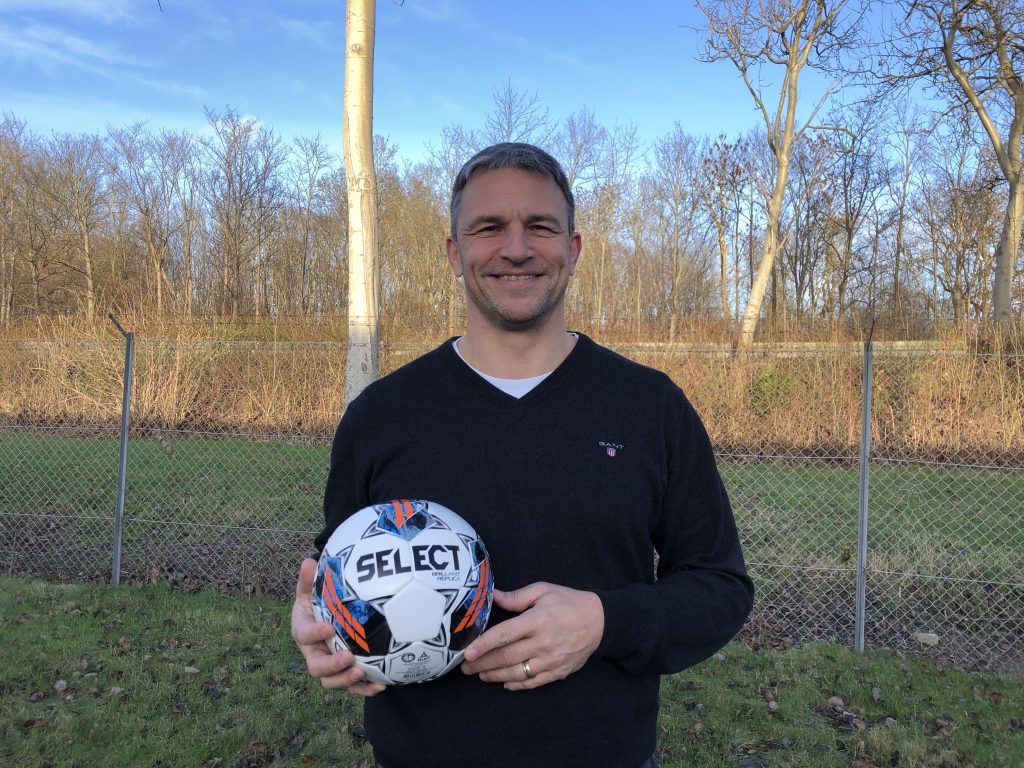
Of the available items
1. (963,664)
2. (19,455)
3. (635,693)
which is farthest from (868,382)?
(19,455)

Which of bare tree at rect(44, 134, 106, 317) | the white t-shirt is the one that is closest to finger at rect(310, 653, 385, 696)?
the white t-shirt

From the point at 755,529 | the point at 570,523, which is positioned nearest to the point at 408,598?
the point at 570,523

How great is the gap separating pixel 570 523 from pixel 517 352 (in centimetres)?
48

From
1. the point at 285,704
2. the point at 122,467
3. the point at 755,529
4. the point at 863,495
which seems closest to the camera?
the point at 285,704

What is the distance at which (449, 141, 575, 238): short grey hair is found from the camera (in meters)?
1.87

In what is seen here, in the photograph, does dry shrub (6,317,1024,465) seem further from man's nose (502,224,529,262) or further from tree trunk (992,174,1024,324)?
tree trunk (992,174,1024,324)

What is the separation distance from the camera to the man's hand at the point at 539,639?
4.77 feet

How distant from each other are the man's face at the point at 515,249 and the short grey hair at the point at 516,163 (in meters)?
0.02

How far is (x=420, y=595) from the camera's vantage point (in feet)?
5.07

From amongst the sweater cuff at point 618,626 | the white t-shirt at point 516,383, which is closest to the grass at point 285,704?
the sweater cuff at point 618,626

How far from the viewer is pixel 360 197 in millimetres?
7141

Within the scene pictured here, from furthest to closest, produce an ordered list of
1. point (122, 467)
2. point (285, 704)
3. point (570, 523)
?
point (122, 467) → point (285, 704) → point (570, 523)

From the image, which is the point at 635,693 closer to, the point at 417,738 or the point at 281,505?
the point at 417,738

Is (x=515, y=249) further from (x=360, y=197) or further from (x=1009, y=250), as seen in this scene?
(x=1009, y=250)
